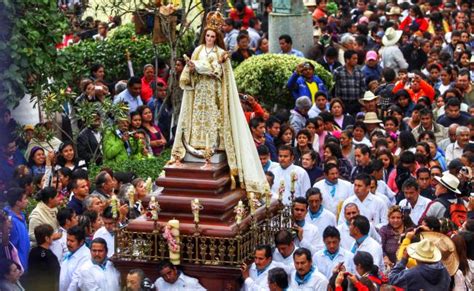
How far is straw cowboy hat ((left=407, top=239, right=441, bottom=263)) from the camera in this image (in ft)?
43.5

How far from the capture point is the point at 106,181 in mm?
16391

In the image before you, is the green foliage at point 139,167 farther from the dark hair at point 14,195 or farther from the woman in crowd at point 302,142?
the dark hair at point 14,195

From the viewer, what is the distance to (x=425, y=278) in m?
13.2

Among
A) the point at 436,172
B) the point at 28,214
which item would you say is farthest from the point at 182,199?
the point at 436,172

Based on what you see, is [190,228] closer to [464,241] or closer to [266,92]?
[464,241]

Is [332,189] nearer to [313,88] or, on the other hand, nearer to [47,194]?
[47,194]

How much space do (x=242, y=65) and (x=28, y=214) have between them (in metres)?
6.95

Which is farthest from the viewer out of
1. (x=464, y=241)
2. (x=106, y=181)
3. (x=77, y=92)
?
(x=77, y=92)

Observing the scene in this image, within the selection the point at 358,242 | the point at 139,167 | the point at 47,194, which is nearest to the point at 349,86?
the point at 139,167

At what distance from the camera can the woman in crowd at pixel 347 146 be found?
1878 cm

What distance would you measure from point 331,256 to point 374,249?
0.46 metres

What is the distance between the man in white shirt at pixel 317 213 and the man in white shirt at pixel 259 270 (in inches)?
68.2

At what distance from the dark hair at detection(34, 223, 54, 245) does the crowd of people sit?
0.01 metres

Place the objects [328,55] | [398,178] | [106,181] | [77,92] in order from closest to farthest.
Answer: [106,181], [398,178], [77,92], [328,55]
